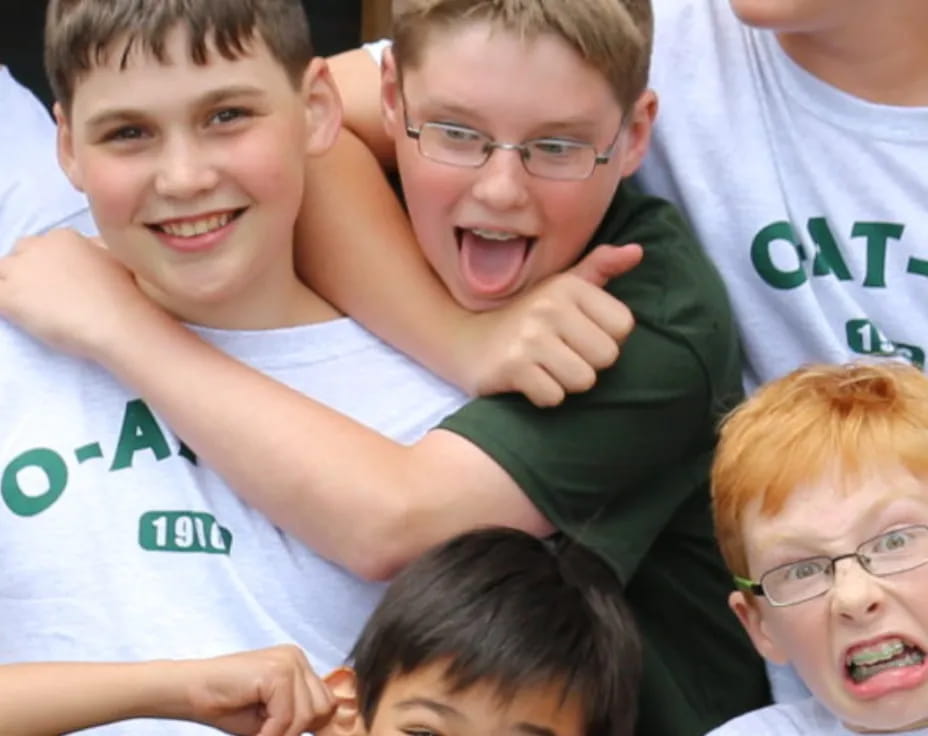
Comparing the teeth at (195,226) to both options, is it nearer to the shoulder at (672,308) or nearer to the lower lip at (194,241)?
the lower lip at (194,241)

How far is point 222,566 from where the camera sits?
1.60m

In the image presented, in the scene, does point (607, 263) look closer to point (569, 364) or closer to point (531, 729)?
point (569, 364)

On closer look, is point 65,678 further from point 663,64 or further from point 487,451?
point 663,64

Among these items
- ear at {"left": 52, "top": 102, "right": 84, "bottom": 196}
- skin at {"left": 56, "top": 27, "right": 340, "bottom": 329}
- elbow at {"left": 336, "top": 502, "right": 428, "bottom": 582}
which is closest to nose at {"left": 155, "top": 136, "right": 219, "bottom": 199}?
skin at {"left": 56, "top": 27, "right": 340, "bottom": 329}

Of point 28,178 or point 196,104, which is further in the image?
point 28,178

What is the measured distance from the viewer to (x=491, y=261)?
166cm

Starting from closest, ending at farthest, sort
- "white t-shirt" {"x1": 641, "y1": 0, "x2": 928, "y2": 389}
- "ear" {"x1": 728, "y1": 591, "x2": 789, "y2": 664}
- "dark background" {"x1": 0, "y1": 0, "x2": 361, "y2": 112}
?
"ear" {"x1": 728, "y1": 591, "x2": 789, "y2": 664} < "white t-shirt" {"x1": 641, "y1": 0, "x2": 928, "y2": 389} < "dark background" {"x1": 0, "y1": 0, "x2": 361, "y2": 112}

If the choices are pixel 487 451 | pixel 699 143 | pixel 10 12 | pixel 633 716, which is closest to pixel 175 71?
pixel 487 451

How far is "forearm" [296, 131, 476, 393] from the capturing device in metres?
1.67

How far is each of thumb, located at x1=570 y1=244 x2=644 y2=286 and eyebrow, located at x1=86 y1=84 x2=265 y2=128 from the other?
0.33 m

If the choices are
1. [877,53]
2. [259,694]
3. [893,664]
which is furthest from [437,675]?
[877,53]

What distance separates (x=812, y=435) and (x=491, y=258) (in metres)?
0.36

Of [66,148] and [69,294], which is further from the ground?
[66,148]

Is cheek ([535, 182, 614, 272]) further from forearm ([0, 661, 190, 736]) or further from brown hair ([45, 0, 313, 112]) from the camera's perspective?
forearm ([0, 661, 190, 736])
